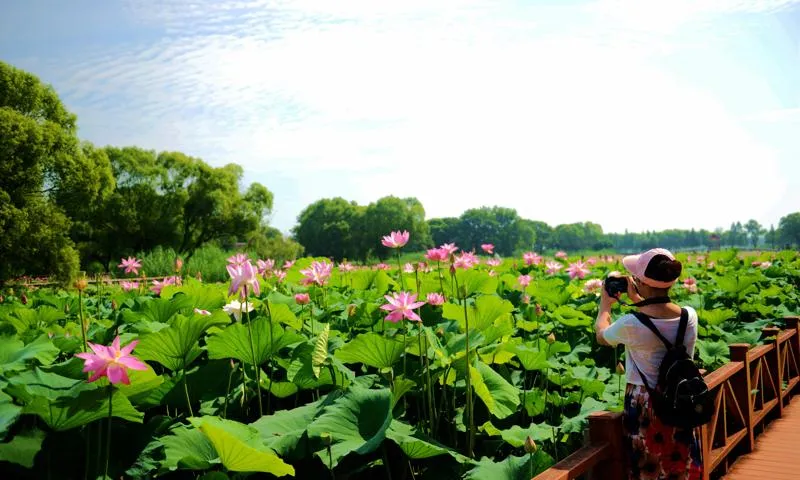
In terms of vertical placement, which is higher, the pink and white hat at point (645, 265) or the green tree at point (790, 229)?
the green tree at point (790, 229)

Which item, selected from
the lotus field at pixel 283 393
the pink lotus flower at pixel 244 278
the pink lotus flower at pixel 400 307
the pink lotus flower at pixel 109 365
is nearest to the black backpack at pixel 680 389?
the lotus field at pixel 283 393

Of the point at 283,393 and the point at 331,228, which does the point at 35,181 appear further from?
the point at 331,228

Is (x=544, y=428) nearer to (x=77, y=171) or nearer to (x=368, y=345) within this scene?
(x=368, y=345)

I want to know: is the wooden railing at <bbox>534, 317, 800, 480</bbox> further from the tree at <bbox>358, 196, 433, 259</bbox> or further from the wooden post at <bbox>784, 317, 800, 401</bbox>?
the tree at <bbox>358, 196, 433, 259</bbox>

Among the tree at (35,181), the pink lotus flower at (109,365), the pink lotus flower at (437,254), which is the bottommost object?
the pink lotus flower at (109,365)

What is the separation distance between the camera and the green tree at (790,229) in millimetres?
121700

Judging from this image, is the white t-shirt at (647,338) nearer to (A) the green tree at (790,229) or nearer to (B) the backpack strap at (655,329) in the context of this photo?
(B) the backpack strap at (655,329)

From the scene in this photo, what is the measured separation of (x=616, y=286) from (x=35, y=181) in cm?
2257

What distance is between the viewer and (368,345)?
2422mm

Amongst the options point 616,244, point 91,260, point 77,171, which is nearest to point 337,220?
point 91,260

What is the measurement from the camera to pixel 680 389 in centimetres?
242

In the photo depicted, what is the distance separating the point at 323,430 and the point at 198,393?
0.70 m

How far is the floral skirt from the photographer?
101 inches

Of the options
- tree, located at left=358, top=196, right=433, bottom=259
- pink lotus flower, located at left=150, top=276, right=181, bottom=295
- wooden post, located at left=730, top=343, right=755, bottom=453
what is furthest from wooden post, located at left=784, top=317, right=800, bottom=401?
tree, located at left=358, top=196, right=433, bottom=259
